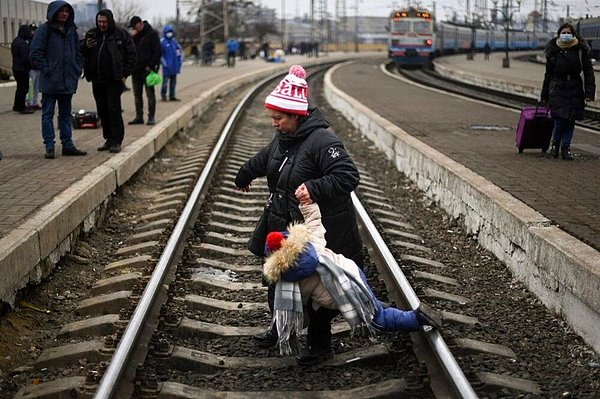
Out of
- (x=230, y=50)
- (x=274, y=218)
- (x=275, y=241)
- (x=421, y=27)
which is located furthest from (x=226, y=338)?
(x=421, y=27)

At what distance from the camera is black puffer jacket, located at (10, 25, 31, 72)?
17.3m

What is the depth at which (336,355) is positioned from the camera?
5461mm

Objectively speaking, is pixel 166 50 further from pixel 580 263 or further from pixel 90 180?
pixel 580 263

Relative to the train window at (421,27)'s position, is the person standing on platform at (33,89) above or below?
below

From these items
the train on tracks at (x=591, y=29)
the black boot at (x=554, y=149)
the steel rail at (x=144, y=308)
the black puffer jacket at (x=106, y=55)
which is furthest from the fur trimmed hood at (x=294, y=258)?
the train on tracks at (x=591, y=29)

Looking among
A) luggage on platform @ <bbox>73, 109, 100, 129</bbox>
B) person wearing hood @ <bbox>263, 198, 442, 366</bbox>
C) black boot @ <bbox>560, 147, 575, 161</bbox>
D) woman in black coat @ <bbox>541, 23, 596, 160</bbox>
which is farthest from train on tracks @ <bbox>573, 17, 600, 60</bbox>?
person wearing hood @ <bbox>263, 198, 442, 366</bbox>

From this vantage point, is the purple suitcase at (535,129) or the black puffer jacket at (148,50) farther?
the black puffer jacket at (148,50)

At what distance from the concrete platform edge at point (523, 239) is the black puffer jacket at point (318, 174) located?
142 cm

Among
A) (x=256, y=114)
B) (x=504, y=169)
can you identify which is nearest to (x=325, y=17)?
(x=256, y=114)

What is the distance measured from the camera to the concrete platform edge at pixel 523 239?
575cm

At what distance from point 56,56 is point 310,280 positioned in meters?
6.91

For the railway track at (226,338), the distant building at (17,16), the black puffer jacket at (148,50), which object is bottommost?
the railway track at (226,338)

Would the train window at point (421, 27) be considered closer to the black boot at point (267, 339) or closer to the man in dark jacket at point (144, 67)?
the man in dark jacket at point (144, 67)

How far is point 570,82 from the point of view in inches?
447
